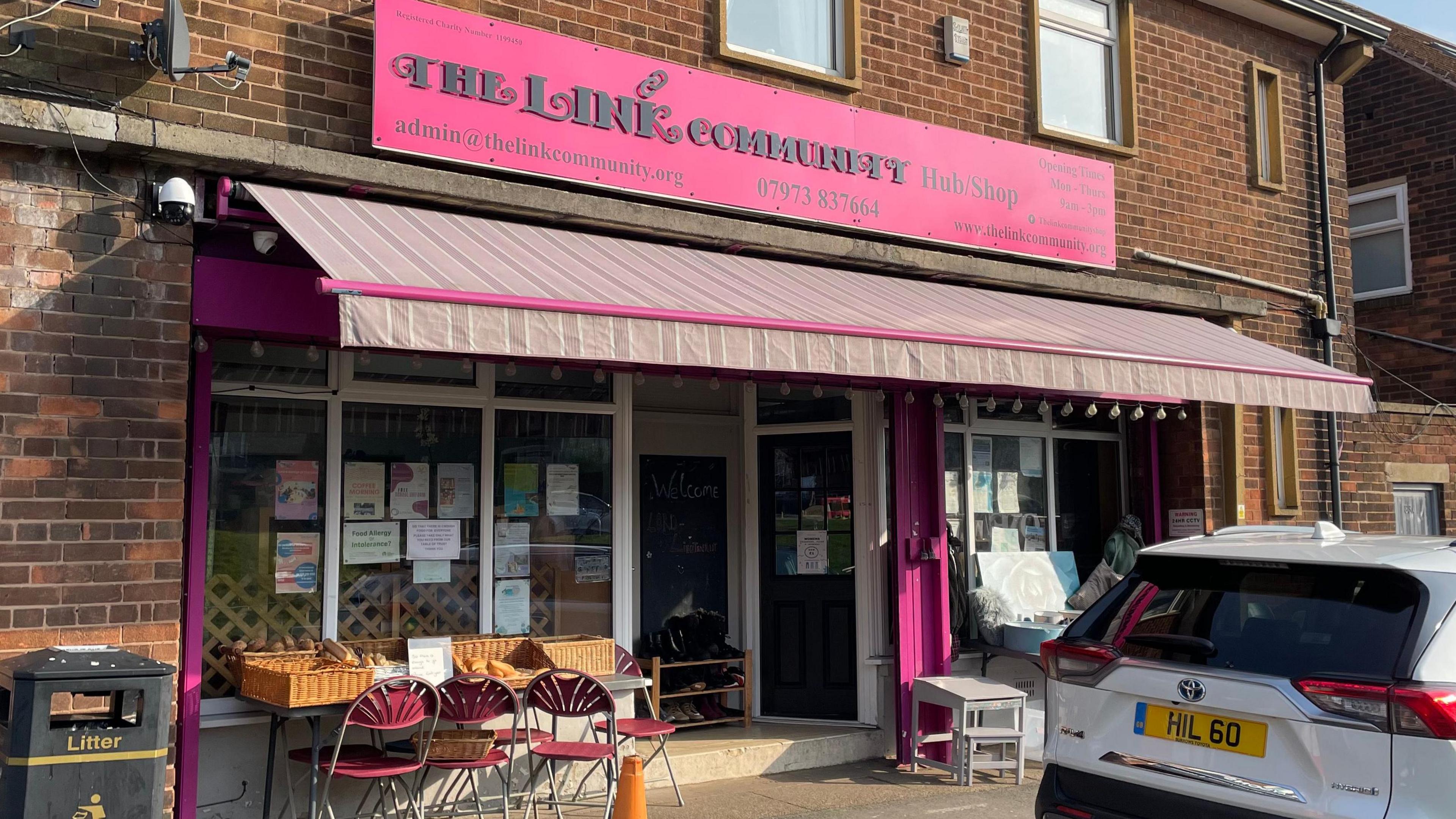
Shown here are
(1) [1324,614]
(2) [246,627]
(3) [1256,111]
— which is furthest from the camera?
(3) [1256,111]

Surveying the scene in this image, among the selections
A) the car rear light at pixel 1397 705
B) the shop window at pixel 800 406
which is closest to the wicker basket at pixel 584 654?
the shop window at pixel 800 406

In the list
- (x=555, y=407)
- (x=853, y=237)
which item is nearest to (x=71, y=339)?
(x=555, y=407)

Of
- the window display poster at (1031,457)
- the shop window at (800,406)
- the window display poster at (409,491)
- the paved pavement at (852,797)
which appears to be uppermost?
the shop window at (800,406)

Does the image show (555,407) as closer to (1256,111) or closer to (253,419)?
(253,419)

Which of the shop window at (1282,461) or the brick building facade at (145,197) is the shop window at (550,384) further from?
the shop window at (1282,461)

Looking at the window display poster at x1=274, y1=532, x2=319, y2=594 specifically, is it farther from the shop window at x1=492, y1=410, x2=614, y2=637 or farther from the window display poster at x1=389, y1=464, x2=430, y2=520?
the shop window at x1=492, y1=410, x2=614, y2=637

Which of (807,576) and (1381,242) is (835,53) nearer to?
(807,576)

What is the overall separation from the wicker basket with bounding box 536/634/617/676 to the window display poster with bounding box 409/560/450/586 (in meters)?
0.72

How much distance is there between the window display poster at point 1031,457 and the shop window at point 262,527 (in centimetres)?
596

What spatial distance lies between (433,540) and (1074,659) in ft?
14.1

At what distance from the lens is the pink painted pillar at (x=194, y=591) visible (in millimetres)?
6270

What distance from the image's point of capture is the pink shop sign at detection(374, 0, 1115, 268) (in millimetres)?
6992

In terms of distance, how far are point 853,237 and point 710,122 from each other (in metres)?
1.44

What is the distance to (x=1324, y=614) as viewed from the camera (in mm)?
4285
